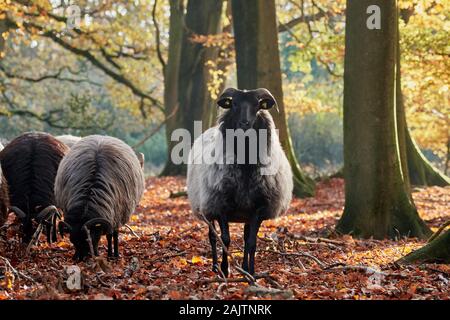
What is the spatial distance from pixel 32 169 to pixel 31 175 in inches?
5.6

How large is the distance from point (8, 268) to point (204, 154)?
287cm

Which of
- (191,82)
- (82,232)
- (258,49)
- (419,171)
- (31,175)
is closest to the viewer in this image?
(82,232)

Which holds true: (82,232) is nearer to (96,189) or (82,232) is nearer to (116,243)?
(96,189)

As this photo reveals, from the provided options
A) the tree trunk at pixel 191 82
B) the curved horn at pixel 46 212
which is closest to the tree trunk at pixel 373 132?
the curved horn at pixel 46 212

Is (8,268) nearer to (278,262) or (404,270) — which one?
(278,262)

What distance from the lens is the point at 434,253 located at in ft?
30.4

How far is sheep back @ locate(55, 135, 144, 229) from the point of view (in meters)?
9.52

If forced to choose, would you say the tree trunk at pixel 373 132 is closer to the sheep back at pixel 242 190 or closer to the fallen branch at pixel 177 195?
the sheep back at pixel 242 190

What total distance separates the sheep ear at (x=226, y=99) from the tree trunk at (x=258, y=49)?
8.52 meters

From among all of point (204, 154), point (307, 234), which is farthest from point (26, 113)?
point (204, 154)

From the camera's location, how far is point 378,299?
23.2ft

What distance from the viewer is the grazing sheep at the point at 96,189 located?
9305 millimetres

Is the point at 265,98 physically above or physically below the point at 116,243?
above

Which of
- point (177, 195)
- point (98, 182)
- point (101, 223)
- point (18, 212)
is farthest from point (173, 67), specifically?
point (101, 223)
